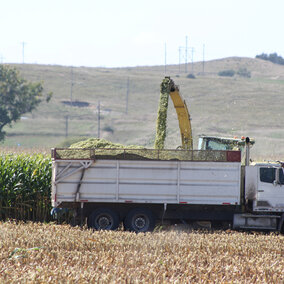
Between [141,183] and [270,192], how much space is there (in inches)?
126

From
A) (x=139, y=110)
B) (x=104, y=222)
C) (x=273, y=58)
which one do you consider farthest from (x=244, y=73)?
(x=104, y=222)

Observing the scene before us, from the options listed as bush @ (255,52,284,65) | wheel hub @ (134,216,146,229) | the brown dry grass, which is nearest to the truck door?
the brown dry grass

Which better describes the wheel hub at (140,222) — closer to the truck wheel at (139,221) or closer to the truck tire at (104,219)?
the truck wheel at (139,221)

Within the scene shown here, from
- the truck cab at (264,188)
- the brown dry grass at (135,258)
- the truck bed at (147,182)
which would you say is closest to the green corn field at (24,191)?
the truck bed at (147,182)

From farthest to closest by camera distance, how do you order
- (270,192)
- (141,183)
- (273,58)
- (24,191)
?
(273,58) < (24,191) < (270,192) < (141,183)

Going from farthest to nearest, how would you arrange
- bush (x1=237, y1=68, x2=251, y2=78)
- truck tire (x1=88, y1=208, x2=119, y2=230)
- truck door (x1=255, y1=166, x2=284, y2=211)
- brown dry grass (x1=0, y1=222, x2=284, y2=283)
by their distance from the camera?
bush (x1=237, y1=68, x2=251, y2=78)
truck door (x1=255, y1=166, x2=284, y2=211)
truck tire (x1=88, y1=208, x2=119, y2=230)
brown dry grass (x1=0, y1=222, x2=284, y2=283)

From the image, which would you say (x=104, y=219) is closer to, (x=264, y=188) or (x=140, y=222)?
(x=140, y=222)

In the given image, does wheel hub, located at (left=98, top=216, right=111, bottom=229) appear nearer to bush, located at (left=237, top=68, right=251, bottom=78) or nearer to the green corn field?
the green corn field

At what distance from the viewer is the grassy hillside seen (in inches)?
2334

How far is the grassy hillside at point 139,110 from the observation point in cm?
5928

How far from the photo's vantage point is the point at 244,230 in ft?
49.8

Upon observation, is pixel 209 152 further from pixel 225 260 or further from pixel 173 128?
pixel 173 128

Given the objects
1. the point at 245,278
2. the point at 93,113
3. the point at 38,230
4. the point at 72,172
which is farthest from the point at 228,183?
the point at 93,113

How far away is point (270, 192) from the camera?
47.5 ft
